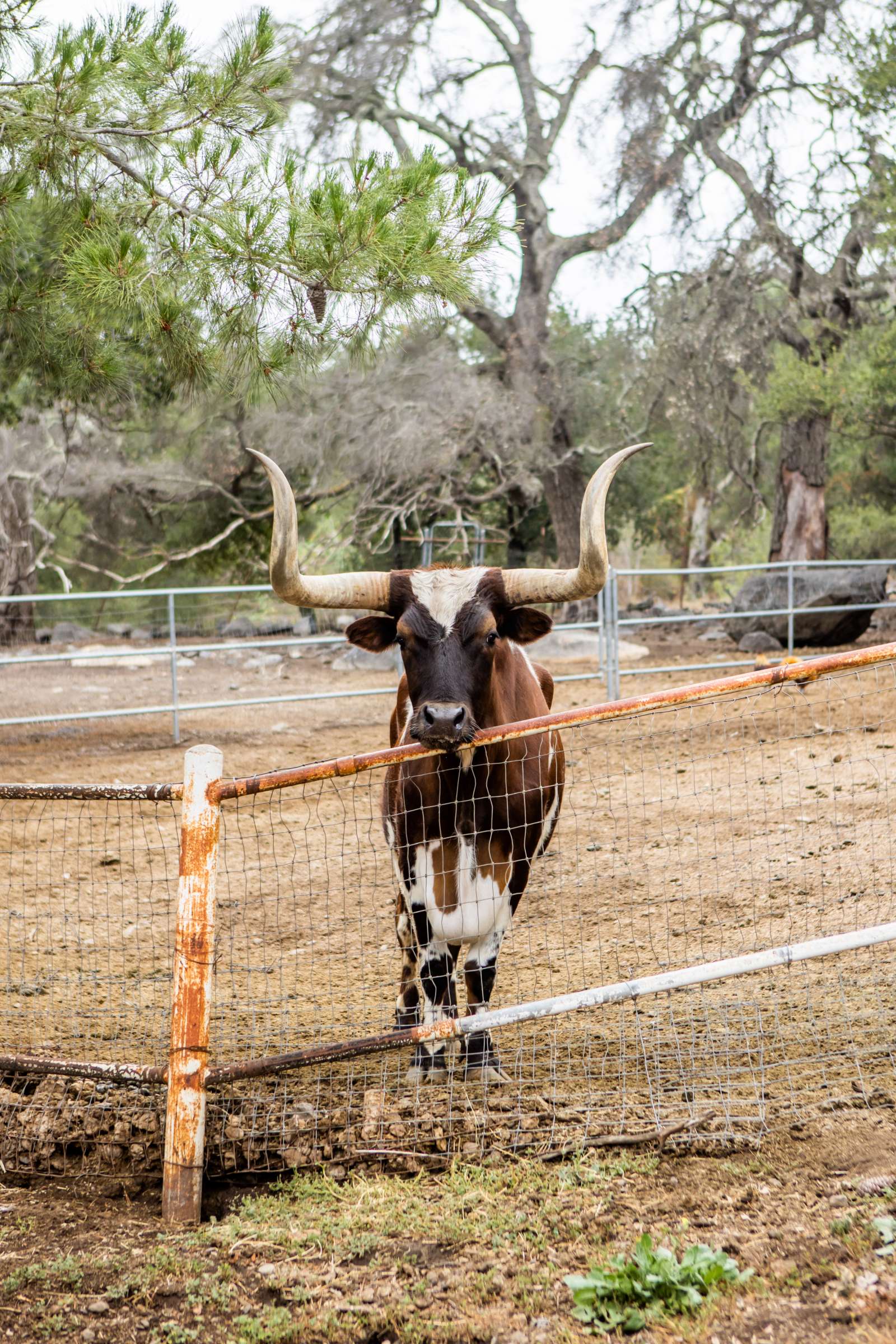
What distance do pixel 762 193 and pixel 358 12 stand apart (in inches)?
293

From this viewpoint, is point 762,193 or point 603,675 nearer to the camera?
point 603,675

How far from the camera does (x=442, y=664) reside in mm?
4105

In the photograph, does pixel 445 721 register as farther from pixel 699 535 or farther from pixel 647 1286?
pixel 699 535

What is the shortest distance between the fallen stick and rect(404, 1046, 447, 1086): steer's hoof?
69 cm

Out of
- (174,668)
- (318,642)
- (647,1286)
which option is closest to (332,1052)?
(647,1286)

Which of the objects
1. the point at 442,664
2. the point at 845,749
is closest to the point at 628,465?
the point at 845,749

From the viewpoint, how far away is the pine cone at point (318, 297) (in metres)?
5.40

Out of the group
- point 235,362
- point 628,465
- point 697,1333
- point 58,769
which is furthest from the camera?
point 628,465

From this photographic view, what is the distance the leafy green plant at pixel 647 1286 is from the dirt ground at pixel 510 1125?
6 cm

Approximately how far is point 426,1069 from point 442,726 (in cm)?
136

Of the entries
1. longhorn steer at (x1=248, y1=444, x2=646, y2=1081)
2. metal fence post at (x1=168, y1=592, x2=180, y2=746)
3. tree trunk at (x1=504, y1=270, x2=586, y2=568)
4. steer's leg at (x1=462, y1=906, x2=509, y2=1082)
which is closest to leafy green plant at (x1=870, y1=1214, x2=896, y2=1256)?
longhorn steer at (x1=248, y1=444, x2=646, y2=1081)

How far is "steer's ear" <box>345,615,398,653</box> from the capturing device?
14.9ft

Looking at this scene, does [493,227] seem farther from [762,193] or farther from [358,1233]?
[762,193]

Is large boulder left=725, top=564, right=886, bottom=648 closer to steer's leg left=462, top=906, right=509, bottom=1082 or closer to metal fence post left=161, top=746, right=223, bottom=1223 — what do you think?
steer's leg left=462, top=906, right=509, bottom=1082
